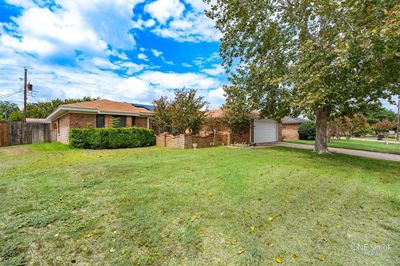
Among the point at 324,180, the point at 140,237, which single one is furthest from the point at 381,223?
the point at 140,237

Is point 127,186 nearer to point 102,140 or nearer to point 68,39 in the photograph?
point 102,140

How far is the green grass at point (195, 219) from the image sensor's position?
2.72 meters

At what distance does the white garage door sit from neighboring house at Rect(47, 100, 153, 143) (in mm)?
9538

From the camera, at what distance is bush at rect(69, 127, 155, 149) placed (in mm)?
13336

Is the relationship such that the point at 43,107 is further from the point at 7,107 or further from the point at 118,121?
the point at 118,121

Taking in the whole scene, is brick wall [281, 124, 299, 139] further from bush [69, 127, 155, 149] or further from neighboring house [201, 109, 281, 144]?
bush [69, 127, 155, 149]

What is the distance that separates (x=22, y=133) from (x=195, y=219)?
18.9 m

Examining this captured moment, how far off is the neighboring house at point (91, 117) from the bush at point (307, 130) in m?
18.2

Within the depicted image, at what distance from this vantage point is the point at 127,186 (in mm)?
5359

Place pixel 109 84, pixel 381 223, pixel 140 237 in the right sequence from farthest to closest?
pixel 109 84, pixel 381 223, pixel 140 237

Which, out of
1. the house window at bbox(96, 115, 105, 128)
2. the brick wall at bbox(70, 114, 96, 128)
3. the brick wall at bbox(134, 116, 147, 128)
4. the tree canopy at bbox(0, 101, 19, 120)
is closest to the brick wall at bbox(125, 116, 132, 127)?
the brick wall at bbox(134, 116, 147, 128)

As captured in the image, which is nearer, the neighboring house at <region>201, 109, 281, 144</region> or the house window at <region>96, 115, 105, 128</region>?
the house window at <region>96, 115, 105, 128</region>

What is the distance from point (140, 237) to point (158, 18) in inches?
476

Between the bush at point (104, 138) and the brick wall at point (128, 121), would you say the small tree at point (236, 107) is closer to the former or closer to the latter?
the bush at point (104, 138)
